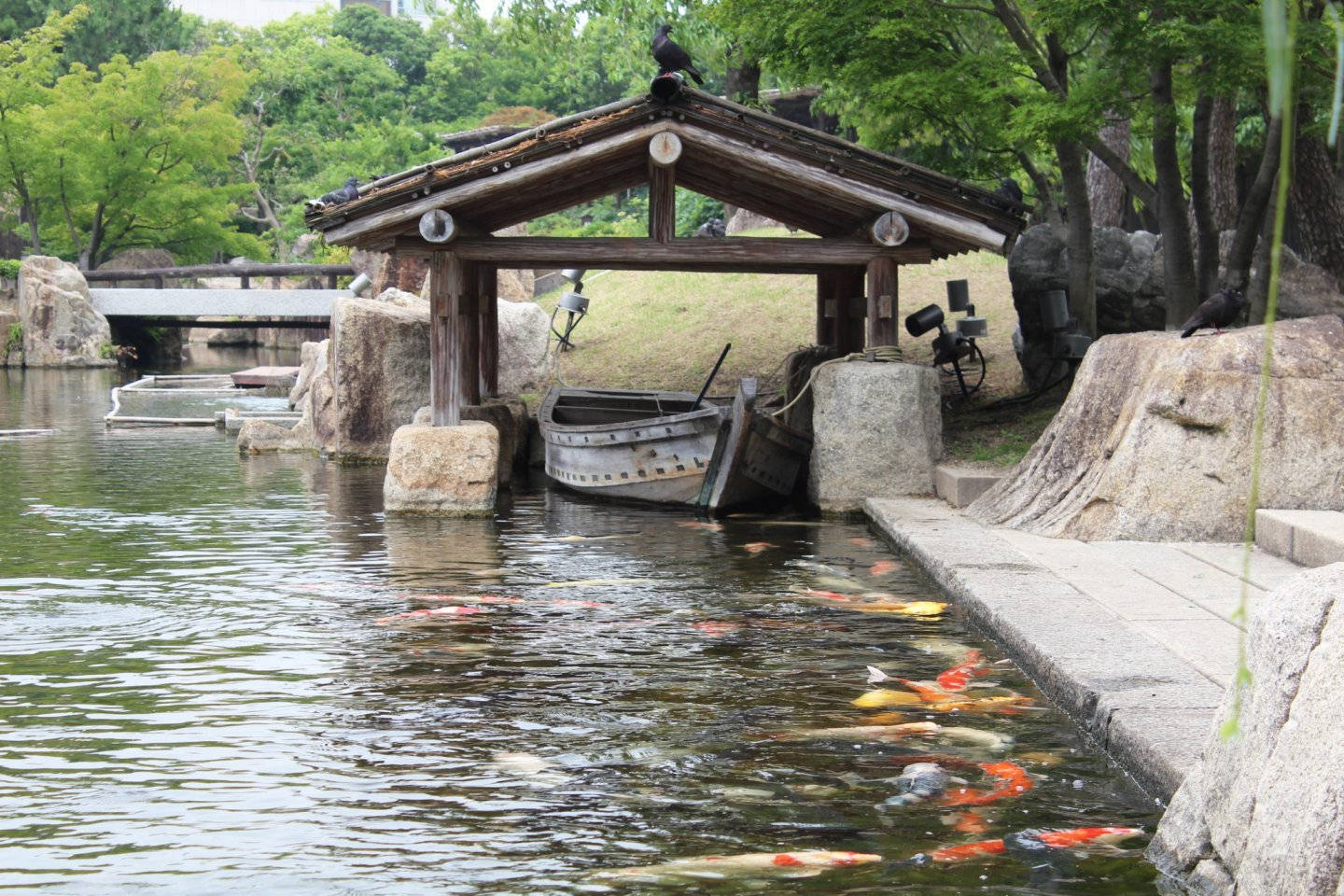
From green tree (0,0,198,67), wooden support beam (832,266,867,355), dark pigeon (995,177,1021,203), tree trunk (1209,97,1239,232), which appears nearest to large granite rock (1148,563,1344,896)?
dark pigeon (995,177,1021,203)

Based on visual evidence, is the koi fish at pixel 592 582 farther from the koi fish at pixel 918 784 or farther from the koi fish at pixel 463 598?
the koi fish at pixel 918 784

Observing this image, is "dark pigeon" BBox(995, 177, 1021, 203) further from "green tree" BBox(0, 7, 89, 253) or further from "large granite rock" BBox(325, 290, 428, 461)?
"green tree" BBox(0, 7, 89, 253)

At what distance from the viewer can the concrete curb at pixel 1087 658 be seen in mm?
5773

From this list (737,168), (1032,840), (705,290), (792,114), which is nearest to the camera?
(1032,840)

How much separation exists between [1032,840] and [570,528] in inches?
337

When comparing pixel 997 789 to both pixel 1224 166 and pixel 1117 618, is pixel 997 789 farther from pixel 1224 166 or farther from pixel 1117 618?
pixel 1224 166

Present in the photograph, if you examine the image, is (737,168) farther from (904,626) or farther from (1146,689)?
(1146,689)

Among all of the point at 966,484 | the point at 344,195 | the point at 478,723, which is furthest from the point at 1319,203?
the point at 478,723

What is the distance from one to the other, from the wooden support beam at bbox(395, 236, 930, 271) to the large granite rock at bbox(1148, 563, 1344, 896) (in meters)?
10.2

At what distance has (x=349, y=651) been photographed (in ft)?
27.2

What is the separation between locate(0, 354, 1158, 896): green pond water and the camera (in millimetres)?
5141

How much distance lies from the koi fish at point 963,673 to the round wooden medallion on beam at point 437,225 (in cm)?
Result: 774

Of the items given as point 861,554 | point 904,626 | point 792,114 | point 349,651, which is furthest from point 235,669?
point 792,114

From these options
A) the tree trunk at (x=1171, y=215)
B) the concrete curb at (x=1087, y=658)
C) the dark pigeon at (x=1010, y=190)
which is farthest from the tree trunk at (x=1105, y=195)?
the concrete curb at (x=1087, y=658)
